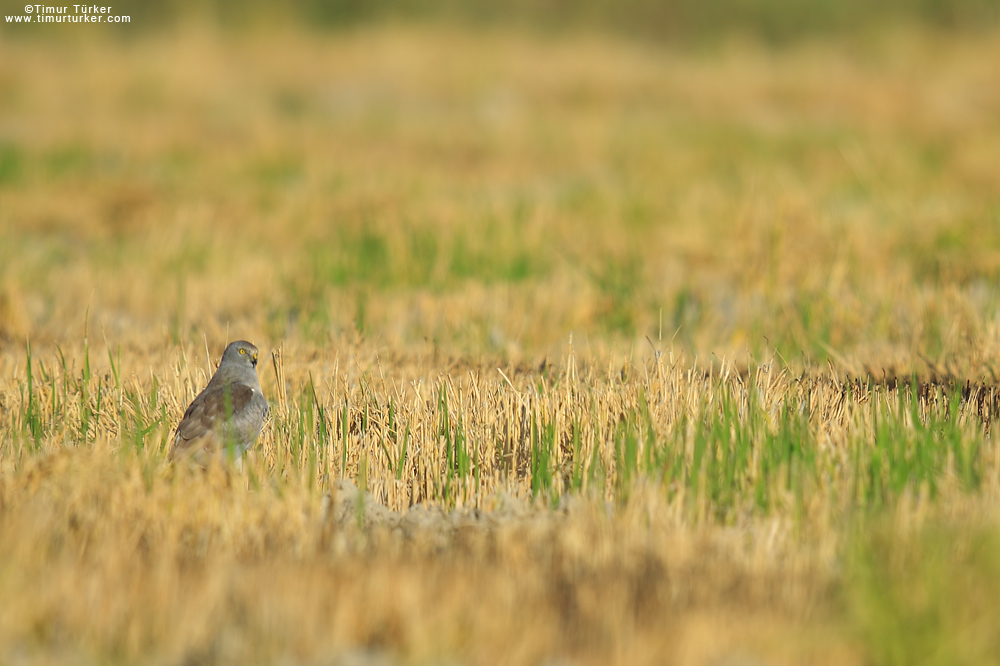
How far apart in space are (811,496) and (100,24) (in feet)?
62.0

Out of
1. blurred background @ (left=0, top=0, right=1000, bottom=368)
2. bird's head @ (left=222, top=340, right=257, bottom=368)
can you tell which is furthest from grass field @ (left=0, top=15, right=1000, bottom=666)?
bird's head @ (left=222, top=340, right=257, bottom=368)

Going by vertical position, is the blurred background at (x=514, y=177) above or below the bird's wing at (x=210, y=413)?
above

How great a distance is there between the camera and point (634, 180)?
425 inches

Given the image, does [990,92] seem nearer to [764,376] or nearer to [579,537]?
[764,376]

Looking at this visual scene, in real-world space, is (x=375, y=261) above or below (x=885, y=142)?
below

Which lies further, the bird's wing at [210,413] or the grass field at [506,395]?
the bird's wing at [210,413]

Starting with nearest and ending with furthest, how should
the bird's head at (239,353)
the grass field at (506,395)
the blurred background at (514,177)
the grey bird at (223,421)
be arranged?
1. the grass field at (506,395)
2. the grey bird at (223,421)
3. the bird's head at (239,353)
4. the blurred background at (514,177)

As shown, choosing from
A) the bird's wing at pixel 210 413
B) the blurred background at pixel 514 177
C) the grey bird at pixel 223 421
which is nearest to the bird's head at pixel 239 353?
the grey bird at pixel 223 421

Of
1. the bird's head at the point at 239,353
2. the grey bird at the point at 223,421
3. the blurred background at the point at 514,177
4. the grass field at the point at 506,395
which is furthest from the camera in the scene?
the blurred background at the point at 514,177

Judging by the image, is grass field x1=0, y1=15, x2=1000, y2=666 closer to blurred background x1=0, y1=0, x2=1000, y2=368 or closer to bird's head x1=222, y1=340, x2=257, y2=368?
blurred background x1=0, y1=0, x2=1000, y2=368

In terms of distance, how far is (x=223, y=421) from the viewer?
3.41 meters

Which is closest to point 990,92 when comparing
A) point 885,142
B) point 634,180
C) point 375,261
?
point 885,142

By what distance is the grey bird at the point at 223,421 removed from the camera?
3.35 metres

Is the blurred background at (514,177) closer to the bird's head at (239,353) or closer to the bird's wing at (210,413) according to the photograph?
the bird's head at (239,353)
